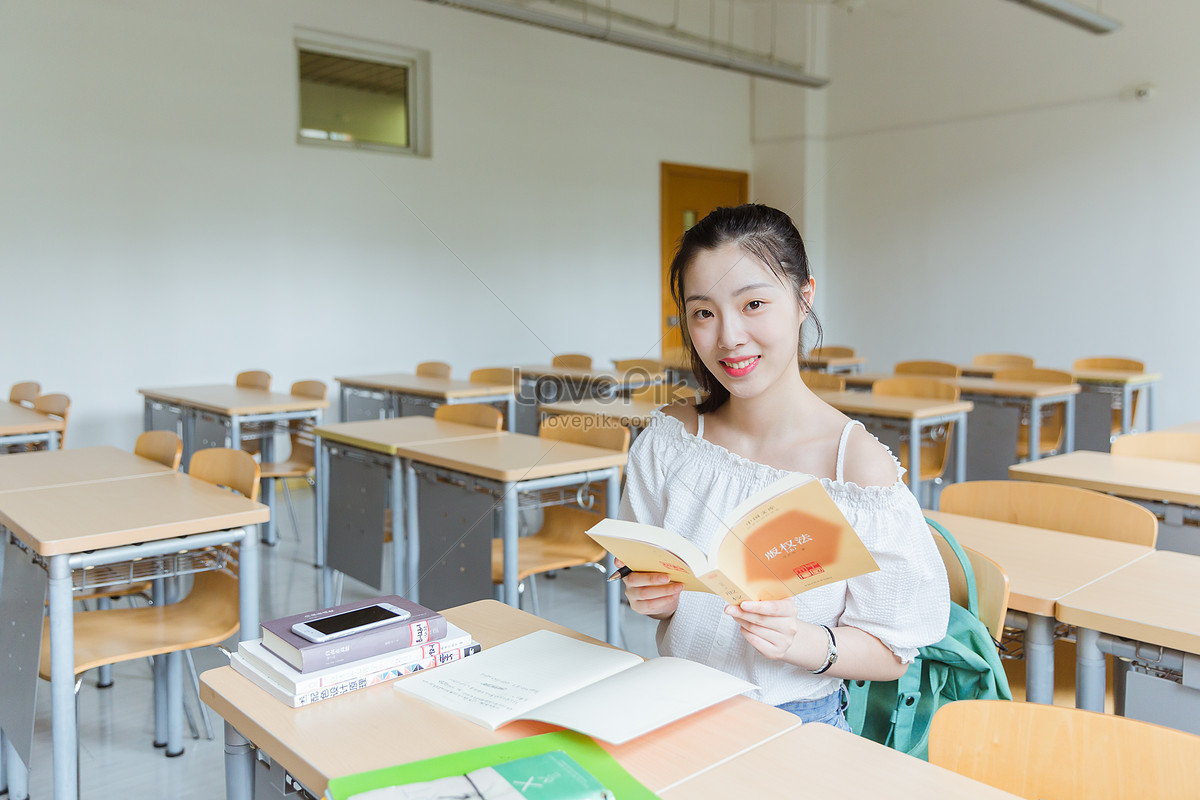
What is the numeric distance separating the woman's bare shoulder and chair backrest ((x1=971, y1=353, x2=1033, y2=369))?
529 centimetres

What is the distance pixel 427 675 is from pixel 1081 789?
738 mm

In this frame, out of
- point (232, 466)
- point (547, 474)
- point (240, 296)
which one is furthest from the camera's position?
point (240, 296)

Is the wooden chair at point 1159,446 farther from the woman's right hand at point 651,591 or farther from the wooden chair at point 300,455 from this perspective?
the wooden chair at point 300,455

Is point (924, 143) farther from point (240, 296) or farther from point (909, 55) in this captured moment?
point (240, 296)

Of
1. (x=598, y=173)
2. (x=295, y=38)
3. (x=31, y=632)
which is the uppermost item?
(x=295, y=38)

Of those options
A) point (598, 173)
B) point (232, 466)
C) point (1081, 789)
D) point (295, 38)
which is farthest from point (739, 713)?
point (598, 173)

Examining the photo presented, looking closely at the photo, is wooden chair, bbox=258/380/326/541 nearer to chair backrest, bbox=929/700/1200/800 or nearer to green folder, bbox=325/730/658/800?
green folder, bbox=325/730/658/800

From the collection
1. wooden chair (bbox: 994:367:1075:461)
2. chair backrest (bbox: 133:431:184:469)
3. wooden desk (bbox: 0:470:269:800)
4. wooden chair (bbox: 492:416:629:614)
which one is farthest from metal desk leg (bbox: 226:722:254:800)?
wooden chair (bbox: 994:367:1075:461)

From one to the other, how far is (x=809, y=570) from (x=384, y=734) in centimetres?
49

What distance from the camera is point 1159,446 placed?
277 cm

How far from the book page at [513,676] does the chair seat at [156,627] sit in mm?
1091

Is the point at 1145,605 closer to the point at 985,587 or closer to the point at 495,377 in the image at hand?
the point at 985,587

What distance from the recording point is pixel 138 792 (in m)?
2.01

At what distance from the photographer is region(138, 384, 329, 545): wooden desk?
152 inches
